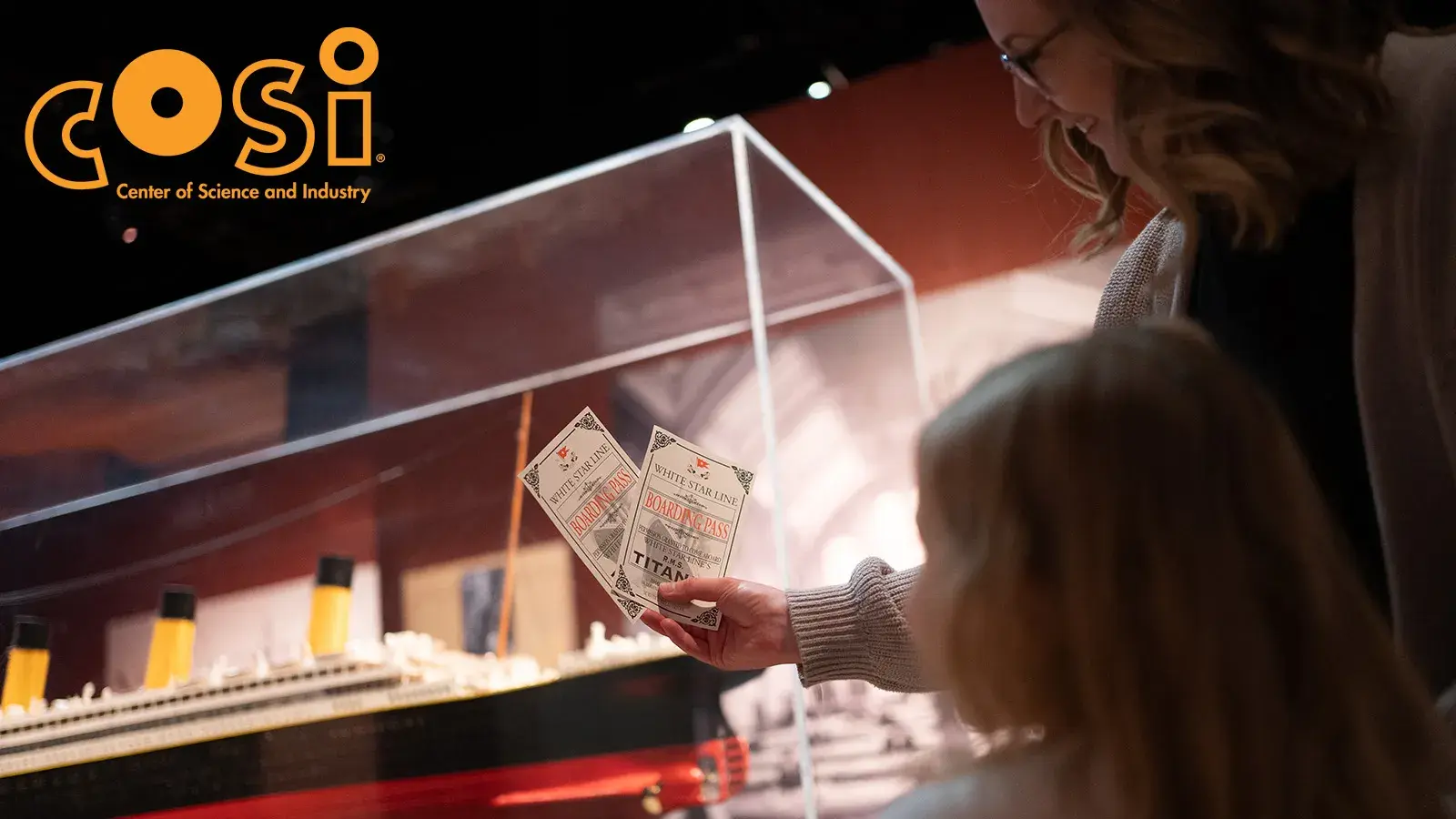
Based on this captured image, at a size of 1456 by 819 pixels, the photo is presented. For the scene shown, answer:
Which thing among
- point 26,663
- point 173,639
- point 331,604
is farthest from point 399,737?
point 26,663

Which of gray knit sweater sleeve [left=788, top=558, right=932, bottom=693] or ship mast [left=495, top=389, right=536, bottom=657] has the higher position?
ship mast [left=495, top=389, right=536, bottom=657]

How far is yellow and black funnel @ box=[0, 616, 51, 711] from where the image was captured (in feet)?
6.88

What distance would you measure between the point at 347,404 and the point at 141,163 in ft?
1.98

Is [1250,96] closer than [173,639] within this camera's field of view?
Yes

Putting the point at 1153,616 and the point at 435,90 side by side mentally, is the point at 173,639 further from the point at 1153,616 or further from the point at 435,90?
the point at 1153,616

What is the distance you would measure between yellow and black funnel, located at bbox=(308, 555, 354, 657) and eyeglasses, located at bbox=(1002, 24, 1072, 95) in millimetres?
1486

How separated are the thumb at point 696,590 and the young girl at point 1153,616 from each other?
1.22 ft

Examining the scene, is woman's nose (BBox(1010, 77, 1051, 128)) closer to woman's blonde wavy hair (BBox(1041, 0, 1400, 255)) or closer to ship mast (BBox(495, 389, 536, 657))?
woman's blonde wavy hair (BBox(1041, 0, 1400, 255))

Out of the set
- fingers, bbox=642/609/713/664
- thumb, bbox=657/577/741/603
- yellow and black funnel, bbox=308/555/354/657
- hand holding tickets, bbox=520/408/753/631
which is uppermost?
yellow and black funnel, bbox=308/555/354/657

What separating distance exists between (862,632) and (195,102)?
1710mm

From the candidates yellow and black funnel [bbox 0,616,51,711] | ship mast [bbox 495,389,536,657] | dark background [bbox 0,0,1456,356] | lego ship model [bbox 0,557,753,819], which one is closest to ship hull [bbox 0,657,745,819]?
lego ship model [bbox 0,557,753,819]

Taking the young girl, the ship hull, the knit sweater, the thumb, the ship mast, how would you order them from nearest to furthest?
the young girl → the knit sweater → the thumb → the ship hull → the ship mast

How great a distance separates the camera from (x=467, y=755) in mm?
1732

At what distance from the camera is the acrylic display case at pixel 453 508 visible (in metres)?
1.70
